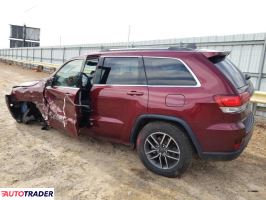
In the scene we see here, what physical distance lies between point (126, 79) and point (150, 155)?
131 cm

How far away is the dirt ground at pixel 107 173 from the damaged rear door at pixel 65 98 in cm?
47

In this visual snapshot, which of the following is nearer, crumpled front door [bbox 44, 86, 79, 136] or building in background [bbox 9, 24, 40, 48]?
crumpled front door [bbox 44, 86, 79, 136]

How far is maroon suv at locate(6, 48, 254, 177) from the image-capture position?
3.79 meters

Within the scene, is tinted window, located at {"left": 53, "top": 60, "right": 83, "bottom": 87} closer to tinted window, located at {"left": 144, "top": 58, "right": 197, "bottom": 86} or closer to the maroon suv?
the maroon suv

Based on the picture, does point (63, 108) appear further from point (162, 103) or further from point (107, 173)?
point (162, 103)

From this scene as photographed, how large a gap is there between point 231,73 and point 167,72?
944 mm

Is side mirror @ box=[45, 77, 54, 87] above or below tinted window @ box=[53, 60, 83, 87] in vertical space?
below

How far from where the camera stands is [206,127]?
382 cm

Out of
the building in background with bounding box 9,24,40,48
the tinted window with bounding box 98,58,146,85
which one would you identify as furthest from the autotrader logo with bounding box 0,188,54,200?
the building in background with bounding box 9,24,40,48

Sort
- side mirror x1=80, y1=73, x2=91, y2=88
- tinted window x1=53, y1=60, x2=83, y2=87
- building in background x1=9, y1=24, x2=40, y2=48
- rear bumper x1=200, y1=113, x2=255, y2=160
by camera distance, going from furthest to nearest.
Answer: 1. building in background x1=9, y1=24, x2=40, y2=48
2. tinted window x1=53, y1=60, x2=83, y2=87
3. side mirror x1=80, y1=73, x2=91, y2=88
4. rear bumper x1=200, y1=113, x2=255, y2=160

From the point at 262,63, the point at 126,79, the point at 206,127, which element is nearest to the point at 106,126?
the point at 126,79

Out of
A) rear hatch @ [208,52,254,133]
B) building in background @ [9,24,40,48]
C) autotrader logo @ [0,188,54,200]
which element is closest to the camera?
autotrader logo @ [0,188,54,200]

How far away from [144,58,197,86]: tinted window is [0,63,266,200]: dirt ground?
4.83ft

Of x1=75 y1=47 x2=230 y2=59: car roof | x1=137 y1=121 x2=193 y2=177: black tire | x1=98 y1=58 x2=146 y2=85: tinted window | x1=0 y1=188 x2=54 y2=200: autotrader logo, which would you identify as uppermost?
x1=75 y1=47 x2=230 y2=59: car roof
